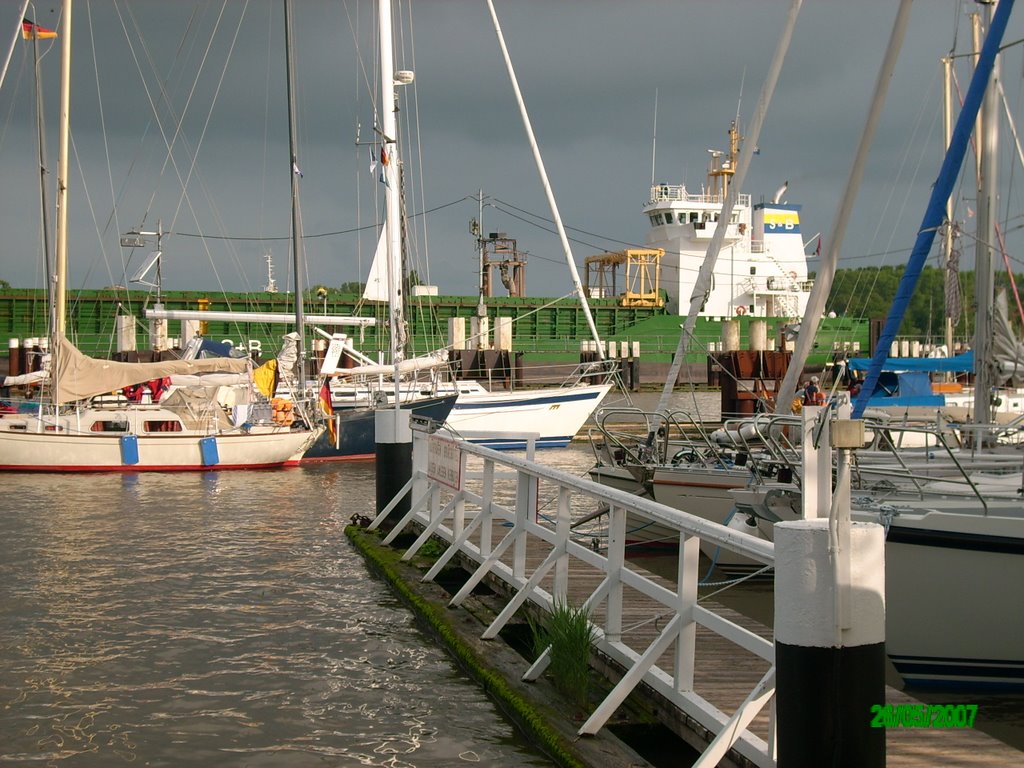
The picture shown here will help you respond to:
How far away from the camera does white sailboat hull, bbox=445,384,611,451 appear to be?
3231 cm

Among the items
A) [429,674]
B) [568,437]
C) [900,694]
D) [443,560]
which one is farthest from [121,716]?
[568,437]

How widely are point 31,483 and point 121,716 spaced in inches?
699

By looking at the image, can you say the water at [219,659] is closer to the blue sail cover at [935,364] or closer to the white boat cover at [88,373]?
the white boat cover at [88,373]

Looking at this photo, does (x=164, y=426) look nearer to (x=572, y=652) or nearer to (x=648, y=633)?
(x=648, y=633)

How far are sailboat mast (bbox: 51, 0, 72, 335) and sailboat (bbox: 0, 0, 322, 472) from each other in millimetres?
25

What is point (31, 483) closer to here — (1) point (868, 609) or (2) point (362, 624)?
(2) point (362, 624)

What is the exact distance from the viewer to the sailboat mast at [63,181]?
2789 cm

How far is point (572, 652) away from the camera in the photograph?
23.4 ft

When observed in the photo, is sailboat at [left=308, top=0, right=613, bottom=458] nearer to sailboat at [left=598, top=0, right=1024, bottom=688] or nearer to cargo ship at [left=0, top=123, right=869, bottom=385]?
sailboat at [left=598, top=0, right=1024, bottom=688]

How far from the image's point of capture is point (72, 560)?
14.4 meters

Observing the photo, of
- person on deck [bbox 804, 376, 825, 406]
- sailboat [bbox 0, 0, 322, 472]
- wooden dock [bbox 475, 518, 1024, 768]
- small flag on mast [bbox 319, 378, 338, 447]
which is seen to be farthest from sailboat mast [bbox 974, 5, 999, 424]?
small flag on mast [bbox 319, 378, 338, 447]

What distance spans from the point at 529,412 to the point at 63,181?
1381 cm
